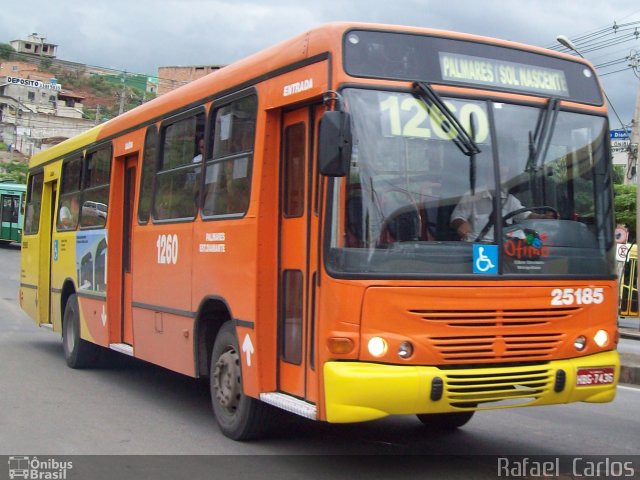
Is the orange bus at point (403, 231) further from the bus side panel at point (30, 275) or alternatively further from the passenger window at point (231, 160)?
the bus side panel at point (30, 275)

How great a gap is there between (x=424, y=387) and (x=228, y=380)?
2263mm

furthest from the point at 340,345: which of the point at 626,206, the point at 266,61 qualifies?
the point at 626,206

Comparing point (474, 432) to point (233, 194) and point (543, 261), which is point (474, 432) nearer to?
point (543, 261)

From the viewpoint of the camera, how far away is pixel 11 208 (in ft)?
140

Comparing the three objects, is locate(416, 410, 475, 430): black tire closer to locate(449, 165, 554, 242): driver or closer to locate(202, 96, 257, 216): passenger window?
locate(449, 165, 554, 242): driver

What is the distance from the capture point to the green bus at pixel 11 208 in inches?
1674

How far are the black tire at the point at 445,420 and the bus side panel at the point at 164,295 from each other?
7.15 ft

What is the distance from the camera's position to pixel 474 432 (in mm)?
8195

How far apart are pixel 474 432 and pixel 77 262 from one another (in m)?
6.08

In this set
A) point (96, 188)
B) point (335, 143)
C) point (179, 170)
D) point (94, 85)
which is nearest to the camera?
point (335, 143)

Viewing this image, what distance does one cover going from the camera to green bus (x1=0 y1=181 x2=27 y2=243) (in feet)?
140

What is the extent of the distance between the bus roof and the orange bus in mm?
21

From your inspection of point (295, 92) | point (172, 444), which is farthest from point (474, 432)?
point (295, 92)

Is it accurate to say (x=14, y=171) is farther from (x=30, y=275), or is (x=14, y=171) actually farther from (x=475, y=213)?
(x=475, y=213)
